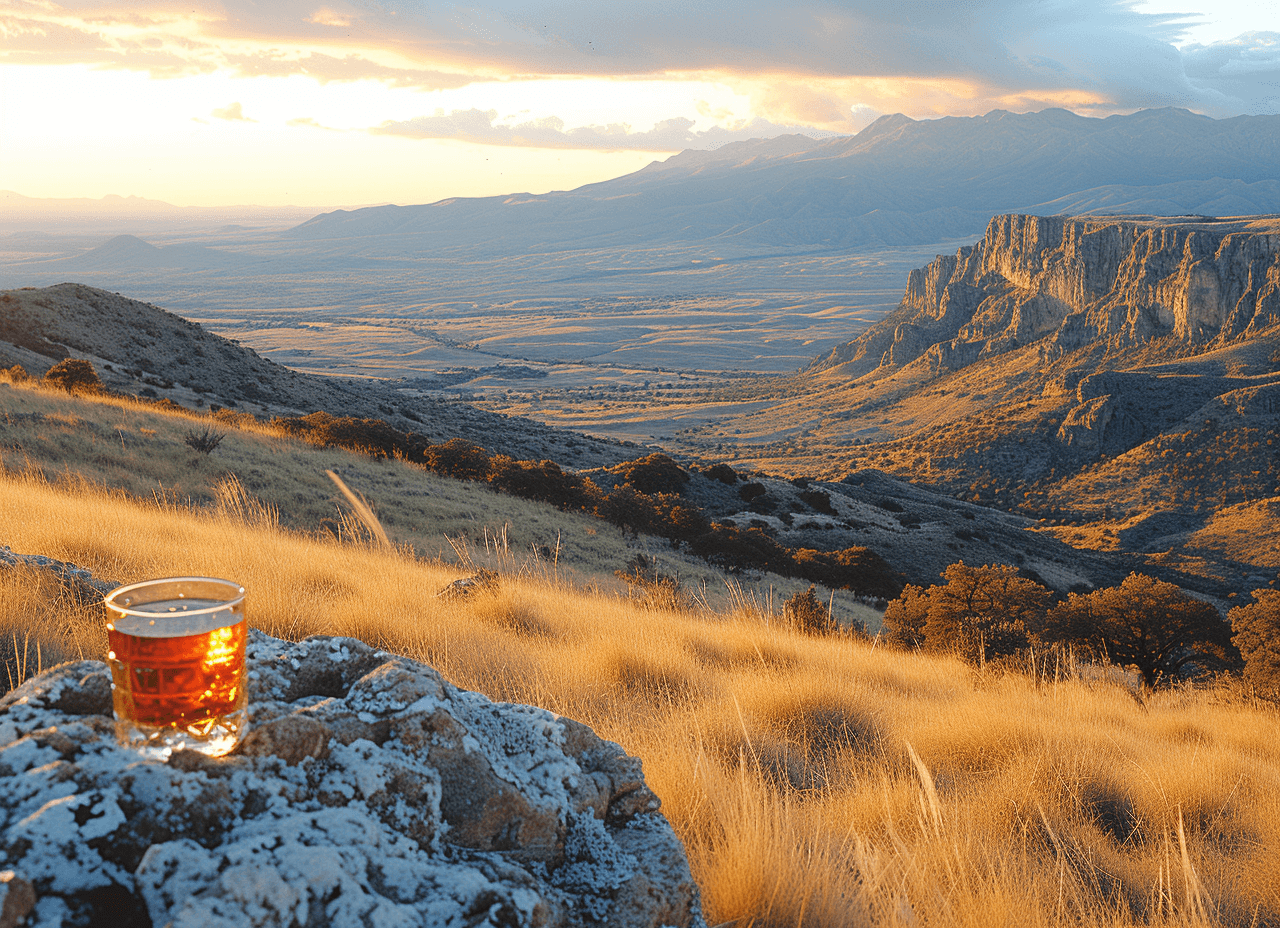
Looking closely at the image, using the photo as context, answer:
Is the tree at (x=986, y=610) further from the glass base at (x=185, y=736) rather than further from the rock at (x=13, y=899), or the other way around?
the rock at (x=13, y=899)

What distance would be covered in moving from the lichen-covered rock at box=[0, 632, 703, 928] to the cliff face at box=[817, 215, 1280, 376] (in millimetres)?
103730

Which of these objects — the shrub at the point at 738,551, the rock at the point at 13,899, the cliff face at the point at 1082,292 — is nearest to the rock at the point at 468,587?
the rock at the point at 13,899

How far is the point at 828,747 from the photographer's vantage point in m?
4.16

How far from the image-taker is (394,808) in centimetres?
170

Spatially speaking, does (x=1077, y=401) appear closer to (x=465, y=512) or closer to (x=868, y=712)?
(x=465, y=512)

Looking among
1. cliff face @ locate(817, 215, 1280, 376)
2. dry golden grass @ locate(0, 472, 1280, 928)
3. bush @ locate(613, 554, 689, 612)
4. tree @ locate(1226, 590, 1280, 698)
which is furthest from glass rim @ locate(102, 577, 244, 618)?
cliff face @ locate(817, 215, 1280, 376)

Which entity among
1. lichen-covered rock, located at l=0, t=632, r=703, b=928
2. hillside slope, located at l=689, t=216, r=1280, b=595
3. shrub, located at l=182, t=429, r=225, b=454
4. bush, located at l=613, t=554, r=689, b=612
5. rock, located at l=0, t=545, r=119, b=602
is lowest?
hillside slope, located at l=689, t=216, r=1280, b=595

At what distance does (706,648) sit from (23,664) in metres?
4.21

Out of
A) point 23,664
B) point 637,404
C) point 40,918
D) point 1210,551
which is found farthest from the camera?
point 637,404

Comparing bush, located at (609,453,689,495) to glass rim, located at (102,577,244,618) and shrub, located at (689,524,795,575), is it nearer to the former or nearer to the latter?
shrub, located at (689,524,795,575)

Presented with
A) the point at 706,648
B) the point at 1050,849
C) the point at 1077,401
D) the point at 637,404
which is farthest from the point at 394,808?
the point at 637,404

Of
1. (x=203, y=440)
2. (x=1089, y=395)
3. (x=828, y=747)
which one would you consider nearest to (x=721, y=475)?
(x=203, y=440)

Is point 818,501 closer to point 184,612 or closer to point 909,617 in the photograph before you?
point 909,617

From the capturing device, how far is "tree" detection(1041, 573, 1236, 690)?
49.1 ft
